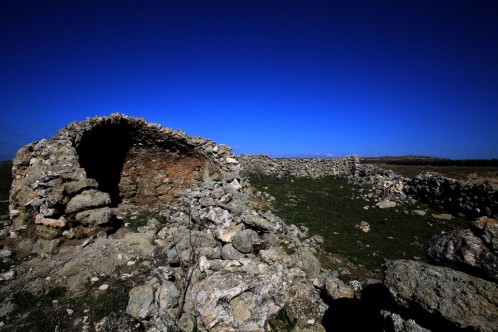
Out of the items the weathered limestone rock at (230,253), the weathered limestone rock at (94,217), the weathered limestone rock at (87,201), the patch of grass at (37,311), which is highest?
the weathered limestone rock at (87,201)

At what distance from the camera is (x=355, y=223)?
1401 centimetres

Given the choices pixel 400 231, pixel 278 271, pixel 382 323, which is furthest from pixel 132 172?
pixel 400 231

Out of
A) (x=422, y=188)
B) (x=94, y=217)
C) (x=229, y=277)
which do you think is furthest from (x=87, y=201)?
(x=422, y=188)

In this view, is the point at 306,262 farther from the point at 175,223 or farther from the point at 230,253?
the point at 175,223

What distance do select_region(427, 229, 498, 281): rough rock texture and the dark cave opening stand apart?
1242cm

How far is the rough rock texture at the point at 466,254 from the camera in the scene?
405cm

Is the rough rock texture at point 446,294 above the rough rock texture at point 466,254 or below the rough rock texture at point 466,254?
below

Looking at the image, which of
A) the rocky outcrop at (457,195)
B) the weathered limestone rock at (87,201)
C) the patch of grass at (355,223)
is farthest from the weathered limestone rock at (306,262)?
the rocky outcrop at (457,195)

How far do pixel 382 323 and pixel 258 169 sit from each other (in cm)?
2451

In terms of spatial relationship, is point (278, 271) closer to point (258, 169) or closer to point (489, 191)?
point (489, 191)

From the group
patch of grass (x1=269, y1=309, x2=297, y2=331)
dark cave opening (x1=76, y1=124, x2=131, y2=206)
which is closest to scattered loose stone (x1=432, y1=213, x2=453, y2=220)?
patch of grass (x1=269, y1=309, x2=297, y2=331)

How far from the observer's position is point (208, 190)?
1148 cm

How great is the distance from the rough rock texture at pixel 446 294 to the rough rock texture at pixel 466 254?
16 centimetres

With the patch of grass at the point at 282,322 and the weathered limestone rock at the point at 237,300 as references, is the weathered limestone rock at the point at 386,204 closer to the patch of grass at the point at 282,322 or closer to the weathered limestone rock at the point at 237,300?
the weathered limestone rock at the point at 237,300
